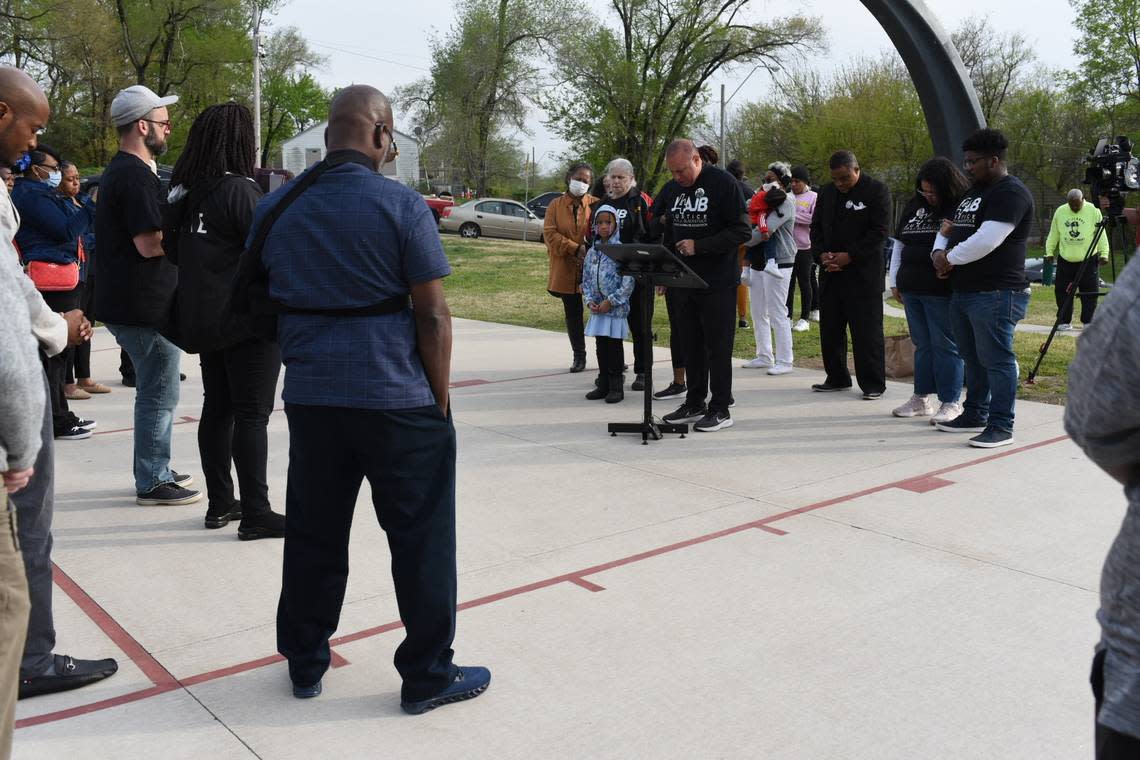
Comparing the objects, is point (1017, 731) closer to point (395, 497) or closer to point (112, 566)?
point (395, 497)

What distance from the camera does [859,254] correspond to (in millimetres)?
7512

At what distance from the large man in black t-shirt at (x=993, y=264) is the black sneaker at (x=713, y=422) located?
154cm

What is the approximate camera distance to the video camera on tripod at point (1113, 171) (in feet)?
25.8

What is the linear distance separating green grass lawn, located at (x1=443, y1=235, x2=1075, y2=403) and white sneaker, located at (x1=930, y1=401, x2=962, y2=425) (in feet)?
4.28

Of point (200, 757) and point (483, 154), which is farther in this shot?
point (483, 154)

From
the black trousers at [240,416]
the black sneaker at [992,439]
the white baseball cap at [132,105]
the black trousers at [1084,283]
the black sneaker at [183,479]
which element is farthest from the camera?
the black trousers at [1084,283]

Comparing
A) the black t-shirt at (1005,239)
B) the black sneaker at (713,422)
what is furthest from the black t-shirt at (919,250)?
the black sneaker at (713,422)

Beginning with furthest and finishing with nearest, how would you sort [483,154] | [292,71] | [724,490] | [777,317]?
[292,71], [483,154], [777,317], [724,490]

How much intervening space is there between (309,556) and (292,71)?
185 ft

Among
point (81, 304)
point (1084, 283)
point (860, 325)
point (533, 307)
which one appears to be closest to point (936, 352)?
point (860, 325)

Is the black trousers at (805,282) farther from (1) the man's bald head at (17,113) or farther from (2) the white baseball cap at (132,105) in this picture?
(1) the man's bald head at (17,113)

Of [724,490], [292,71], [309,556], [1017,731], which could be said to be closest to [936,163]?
[724,490]

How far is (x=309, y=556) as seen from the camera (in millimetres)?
3135

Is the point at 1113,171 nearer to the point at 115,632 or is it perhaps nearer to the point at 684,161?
the point at 684,161
